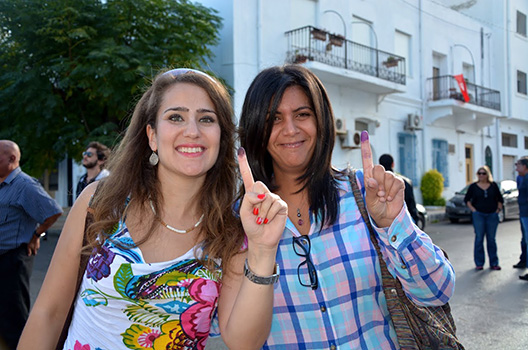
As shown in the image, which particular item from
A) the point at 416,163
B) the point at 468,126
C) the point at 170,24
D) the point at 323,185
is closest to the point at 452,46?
the point at 468,126

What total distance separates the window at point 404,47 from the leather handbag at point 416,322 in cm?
1773

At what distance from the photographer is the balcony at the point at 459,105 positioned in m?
19.2

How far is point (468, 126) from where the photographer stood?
72.5 ft

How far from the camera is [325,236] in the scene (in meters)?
1.94

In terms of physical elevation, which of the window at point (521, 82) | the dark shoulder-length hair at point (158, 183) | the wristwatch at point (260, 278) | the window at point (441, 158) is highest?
the window at point (521, 82)

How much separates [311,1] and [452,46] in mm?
9106

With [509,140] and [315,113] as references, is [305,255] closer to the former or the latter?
[315,113]

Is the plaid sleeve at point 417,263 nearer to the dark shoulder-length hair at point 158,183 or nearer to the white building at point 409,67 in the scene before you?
the dark shoulder-length hair at point 158,183

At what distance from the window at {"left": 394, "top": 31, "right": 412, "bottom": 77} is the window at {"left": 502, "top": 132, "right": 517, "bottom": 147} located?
373 inches

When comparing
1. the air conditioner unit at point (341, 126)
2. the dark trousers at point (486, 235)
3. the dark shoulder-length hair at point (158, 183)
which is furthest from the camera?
the air conditioner unit at point (341, 126)

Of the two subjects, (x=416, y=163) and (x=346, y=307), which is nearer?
(x=346, y=307)

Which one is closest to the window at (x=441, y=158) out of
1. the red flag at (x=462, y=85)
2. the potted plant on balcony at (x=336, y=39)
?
the red flag at (x=462, y=85)

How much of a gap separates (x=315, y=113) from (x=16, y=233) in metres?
3.55

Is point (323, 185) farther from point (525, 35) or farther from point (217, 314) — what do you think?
point (525, 35)
